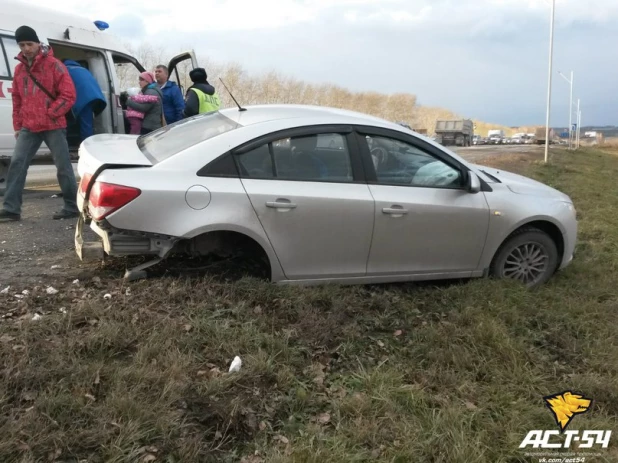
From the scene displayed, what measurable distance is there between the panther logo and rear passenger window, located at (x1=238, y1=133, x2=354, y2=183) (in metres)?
2.06

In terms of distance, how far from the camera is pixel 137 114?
7.36 metres

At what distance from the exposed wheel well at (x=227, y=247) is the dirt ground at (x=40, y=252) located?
70 cm

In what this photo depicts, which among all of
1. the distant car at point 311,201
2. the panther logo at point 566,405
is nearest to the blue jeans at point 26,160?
the distant car at point 311,201

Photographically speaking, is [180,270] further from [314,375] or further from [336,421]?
[336,421]

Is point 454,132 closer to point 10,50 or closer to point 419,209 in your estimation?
point 10,50

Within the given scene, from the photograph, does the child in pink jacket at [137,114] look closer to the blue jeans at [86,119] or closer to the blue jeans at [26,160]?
the blue jeans at [86,119]

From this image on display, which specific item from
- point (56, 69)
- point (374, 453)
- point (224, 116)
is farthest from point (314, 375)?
point (56, 69)

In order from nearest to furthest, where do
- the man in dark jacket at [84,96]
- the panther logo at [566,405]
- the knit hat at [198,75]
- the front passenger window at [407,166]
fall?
the panther logo at [566,405], the front passenger window at [407,166], the man in dark jacket at [84,96], the knit hat at [198,75]

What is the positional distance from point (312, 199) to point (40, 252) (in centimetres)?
265

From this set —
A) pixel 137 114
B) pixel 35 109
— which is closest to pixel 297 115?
pixel 35 109

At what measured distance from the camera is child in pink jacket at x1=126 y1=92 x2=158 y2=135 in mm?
7285

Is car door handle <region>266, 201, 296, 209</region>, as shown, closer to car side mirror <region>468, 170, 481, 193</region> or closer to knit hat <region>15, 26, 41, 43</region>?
car side mirror <region>468, 170, 481, 193</region>

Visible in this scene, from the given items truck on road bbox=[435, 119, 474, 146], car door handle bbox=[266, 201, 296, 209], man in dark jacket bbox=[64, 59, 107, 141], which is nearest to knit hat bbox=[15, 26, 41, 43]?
man in dark jacket bbox=[64, 59, 107, 141]

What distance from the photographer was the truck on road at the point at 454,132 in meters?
52.2
